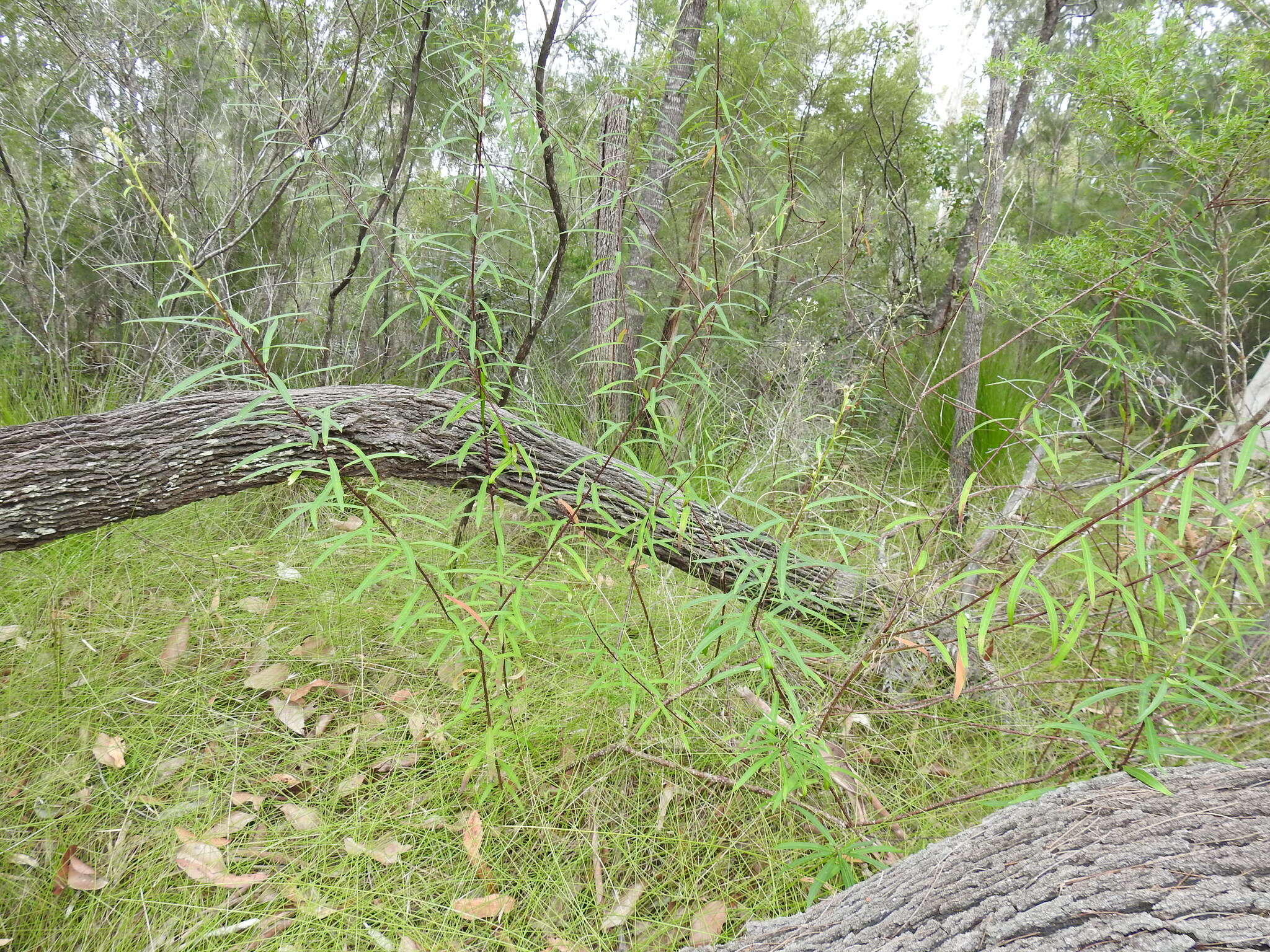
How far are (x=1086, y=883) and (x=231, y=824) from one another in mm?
1743

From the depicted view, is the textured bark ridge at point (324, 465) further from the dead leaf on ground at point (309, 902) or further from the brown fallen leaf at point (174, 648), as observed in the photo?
the dead leaf on ground at point (309, 902)

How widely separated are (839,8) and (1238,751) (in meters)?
5.96

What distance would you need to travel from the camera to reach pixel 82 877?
1578 millimetres

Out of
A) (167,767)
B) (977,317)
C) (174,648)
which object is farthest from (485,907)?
(977,317)

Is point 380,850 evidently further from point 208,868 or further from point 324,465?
point 324,465

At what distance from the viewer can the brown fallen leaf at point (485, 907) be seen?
1521 mm

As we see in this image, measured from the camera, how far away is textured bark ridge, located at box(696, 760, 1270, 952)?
82cm

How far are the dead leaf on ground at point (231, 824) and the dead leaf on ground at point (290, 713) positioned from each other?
10.5 inches

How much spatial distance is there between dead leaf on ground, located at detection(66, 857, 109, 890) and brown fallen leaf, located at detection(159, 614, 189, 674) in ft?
1.97

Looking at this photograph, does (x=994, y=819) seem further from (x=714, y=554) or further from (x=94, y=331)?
(x=94, y=331)

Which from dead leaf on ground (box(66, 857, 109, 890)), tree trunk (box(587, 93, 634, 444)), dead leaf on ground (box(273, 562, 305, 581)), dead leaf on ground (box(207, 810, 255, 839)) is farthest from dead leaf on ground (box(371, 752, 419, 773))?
tree trunk (box(587, 93, 634, 444))

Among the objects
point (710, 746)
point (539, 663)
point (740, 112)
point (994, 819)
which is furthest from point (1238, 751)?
point (740, 112)

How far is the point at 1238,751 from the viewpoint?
6.03ft

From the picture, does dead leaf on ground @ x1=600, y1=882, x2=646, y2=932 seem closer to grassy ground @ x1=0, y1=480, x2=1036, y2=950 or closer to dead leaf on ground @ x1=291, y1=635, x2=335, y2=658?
grassy ground @ x1=0, y1=480, x2=1036, y2=950
